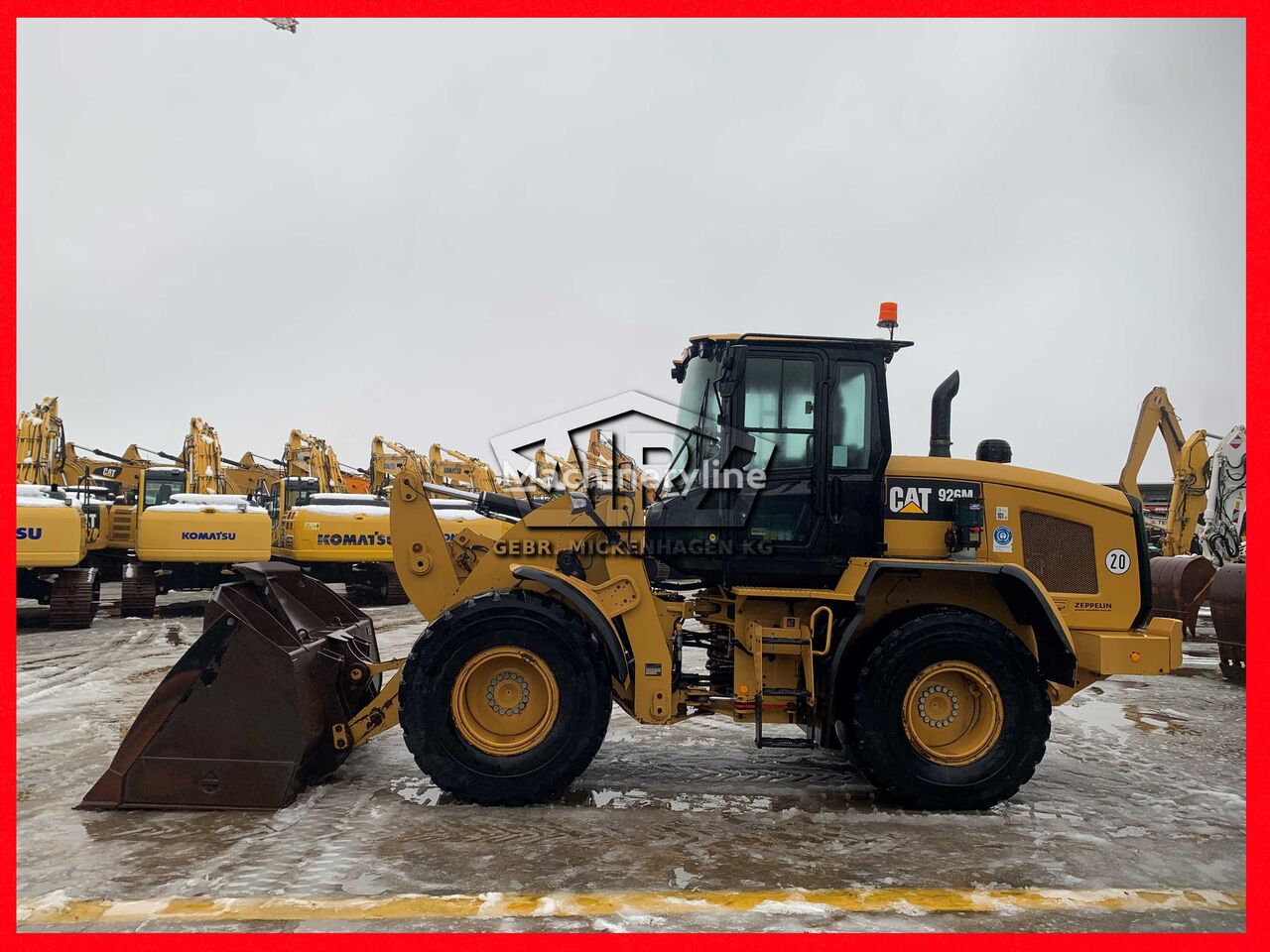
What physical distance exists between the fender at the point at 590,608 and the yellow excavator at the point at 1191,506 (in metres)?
10.0

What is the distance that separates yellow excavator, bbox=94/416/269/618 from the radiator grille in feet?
39.7

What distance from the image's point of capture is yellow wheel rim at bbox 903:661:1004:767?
4941 mm

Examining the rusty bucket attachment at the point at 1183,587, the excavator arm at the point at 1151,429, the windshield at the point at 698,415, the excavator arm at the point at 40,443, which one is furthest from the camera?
the excavator arm at the point at 1151,429

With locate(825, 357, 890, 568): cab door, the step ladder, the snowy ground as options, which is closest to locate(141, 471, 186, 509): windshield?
the snowy ground

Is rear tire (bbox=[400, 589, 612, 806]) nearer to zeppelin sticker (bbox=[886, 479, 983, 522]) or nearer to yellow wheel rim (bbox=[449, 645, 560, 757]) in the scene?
yellow wheel rim (bbox=[449, 645, 560, 757])

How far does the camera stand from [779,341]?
17.1 ft

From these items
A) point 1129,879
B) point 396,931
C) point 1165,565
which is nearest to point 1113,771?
point 1129,879

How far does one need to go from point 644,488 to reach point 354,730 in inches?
91.2

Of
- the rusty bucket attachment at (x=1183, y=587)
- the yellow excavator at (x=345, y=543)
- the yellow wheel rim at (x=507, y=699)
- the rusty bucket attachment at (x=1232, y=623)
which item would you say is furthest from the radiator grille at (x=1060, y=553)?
the yellow excavator at (x=345, y=543)

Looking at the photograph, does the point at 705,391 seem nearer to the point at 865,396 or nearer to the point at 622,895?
the point at 865,396

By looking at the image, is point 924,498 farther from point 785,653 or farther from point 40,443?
point 40,443

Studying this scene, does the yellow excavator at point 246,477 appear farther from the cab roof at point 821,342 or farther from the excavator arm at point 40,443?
the cab roof at point 821,342

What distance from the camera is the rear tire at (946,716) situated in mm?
4863

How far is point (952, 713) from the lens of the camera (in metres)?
5.03
